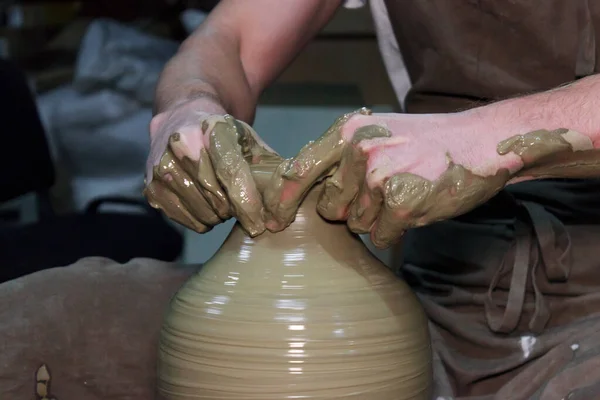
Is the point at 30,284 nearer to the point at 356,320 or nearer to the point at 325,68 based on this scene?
the point at 356,320

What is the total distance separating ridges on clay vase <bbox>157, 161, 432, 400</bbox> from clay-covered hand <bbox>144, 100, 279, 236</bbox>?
0.04 meters

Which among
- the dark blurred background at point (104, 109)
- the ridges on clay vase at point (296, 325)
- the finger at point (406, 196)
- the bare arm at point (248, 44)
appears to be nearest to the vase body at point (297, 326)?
the ridges on clay vase at point (296, 325)

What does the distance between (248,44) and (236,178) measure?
0.63 metres

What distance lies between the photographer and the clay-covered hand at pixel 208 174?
0.91m

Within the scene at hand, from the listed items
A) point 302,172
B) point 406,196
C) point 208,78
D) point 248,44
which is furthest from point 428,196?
point 248,44

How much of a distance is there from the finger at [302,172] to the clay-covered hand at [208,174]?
25mm

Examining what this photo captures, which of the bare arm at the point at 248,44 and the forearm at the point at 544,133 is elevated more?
the forearm at the point at 544,133

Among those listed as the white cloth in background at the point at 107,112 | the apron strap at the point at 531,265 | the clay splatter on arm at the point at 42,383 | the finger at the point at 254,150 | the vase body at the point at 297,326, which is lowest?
the white cloth in background at the point at 107,112

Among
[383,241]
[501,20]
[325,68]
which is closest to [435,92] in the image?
[501,20]

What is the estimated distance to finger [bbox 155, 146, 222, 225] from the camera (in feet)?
3.22

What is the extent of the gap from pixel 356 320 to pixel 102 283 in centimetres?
45

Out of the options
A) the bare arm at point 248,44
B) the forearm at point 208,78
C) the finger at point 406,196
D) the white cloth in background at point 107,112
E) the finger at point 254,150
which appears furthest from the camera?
the white cloth in background at point 107,112

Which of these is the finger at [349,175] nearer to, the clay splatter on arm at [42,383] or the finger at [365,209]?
the finger at [365,209]

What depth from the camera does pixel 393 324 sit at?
3.01 feet
